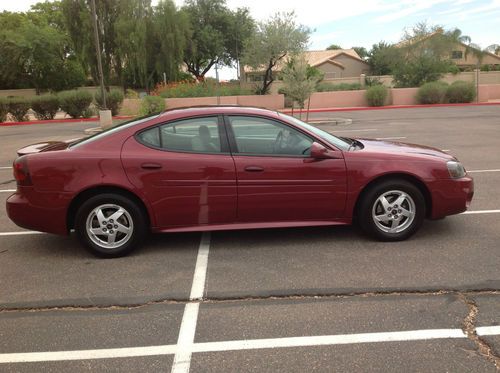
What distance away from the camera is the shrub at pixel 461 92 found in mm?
31594

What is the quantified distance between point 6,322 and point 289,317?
2.13 meters

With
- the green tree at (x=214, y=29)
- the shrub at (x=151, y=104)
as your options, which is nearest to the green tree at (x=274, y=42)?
the shrub at (x=151, y=104)

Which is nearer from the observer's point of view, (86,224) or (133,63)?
(86,224)

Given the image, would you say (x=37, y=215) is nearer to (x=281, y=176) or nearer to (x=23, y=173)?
(x=23, y=173)

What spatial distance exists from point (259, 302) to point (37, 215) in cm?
250

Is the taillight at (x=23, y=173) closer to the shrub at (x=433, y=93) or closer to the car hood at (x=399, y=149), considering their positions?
the car hood at (x=399, y=149)

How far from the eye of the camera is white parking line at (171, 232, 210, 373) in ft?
9.78

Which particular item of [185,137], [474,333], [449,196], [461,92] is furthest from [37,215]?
[461,92]

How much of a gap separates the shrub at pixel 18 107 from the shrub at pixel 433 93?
25036 millimetres

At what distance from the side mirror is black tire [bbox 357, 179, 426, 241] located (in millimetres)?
529

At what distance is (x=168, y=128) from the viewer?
4.88 meters

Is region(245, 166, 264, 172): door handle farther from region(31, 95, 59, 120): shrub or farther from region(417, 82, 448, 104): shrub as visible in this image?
region(417, 82, 448, 104): shrub

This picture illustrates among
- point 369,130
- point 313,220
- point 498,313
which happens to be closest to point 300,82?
point 369,130

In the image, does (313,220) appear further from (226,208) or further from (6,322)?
(6,322)
